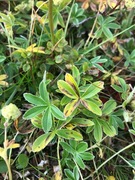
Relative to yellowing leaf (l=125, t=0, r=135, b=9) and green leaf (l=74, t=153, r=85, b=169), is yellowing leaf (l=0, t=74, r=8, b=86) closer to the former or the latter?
green leaf (l=74, t=153, r=85, b=169)

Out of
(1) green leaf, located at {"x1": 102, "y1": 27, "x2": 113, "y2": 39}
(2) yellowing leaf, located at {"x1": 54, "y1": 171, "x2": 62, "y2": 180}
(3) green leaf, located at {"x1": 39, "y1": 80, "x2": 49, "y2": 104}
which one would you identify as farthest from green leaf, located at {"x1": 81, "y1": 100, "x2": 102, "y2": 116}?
(1) green leaf, located at {"x1": 102, "y1": 27, "x2": 113, "y2": 39}

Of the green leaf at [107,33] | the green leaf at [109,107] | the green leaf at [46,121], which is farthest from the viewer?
the green leaf at [107,33]

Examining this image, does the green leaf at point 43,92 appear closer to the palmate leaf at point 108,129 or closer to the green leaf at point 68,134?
the green leaf at point 68,134

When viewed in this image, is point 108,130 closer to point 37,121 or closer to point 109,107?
point 109,107

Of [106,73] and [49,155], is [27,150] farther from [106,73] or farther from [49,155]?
[106,73]

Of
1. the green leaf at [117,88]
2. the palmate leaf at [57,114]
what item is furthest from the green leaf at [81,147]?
the green leaf at [117,88]

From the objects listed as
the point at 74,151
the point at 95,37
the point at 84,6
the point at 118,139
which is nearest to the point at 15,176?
the point at 74,151
